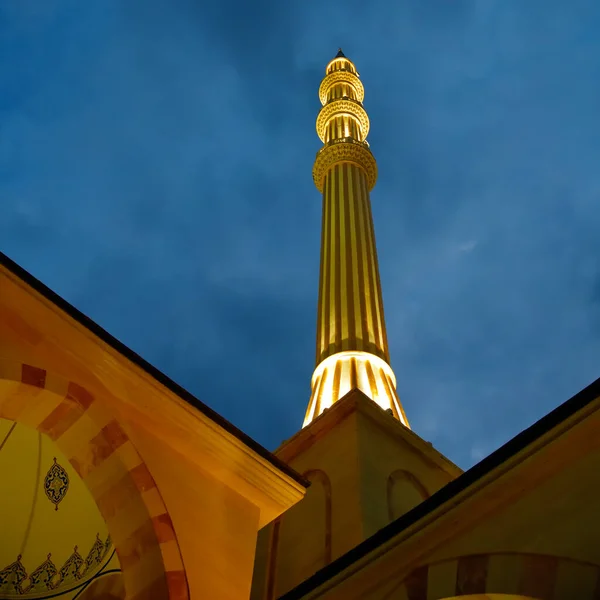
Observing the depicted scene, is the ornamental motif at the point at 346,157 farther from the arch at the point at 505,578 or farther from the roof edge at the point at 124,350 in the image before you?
the arch at the point at 505,578

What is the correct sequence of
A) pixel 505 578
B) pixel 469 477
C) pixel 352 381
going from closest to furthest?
pixel 505 578
pixel 469 477
pixel 352 381

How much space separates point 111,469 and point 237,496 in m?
0.84

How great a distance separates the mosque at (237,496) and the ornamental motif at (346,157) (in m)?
7.21

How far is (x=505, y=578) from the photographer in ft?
10.1

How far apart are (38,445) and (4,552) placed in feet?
3.29

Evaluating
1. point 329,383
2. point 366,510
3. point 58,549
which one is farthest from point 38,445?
point 329,383

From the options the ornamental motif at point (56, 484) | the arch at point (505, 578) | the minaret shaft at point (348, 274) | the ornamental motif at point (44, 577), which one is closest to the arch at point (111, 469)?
the arch at point (505, 578)

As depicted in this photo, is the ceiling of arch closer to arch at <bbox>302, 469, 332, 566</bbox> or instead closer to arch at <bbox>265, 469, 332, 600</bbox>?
arch at <bbox>265, 469, 332, 600</bbox>

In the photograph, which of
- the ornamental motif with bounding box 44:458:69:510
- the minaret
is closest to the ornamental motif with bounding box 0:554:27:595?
the ornamental motif with bounding box 44:458:69:510

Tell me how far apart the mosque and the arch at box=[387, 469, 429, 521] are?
16 millimetres

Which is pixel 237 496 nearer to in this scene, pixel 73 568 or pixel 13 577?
pixel 73 568

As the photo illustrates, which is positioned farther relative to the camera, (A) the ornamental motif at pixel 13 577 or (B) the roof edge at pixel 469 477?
(A) the ornamental motif at pixel 13 577

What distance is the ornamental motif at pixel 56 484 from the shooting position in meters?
6.31

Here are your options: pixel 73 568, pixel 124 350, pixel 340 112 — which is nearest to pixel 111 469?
pixel 124 350
